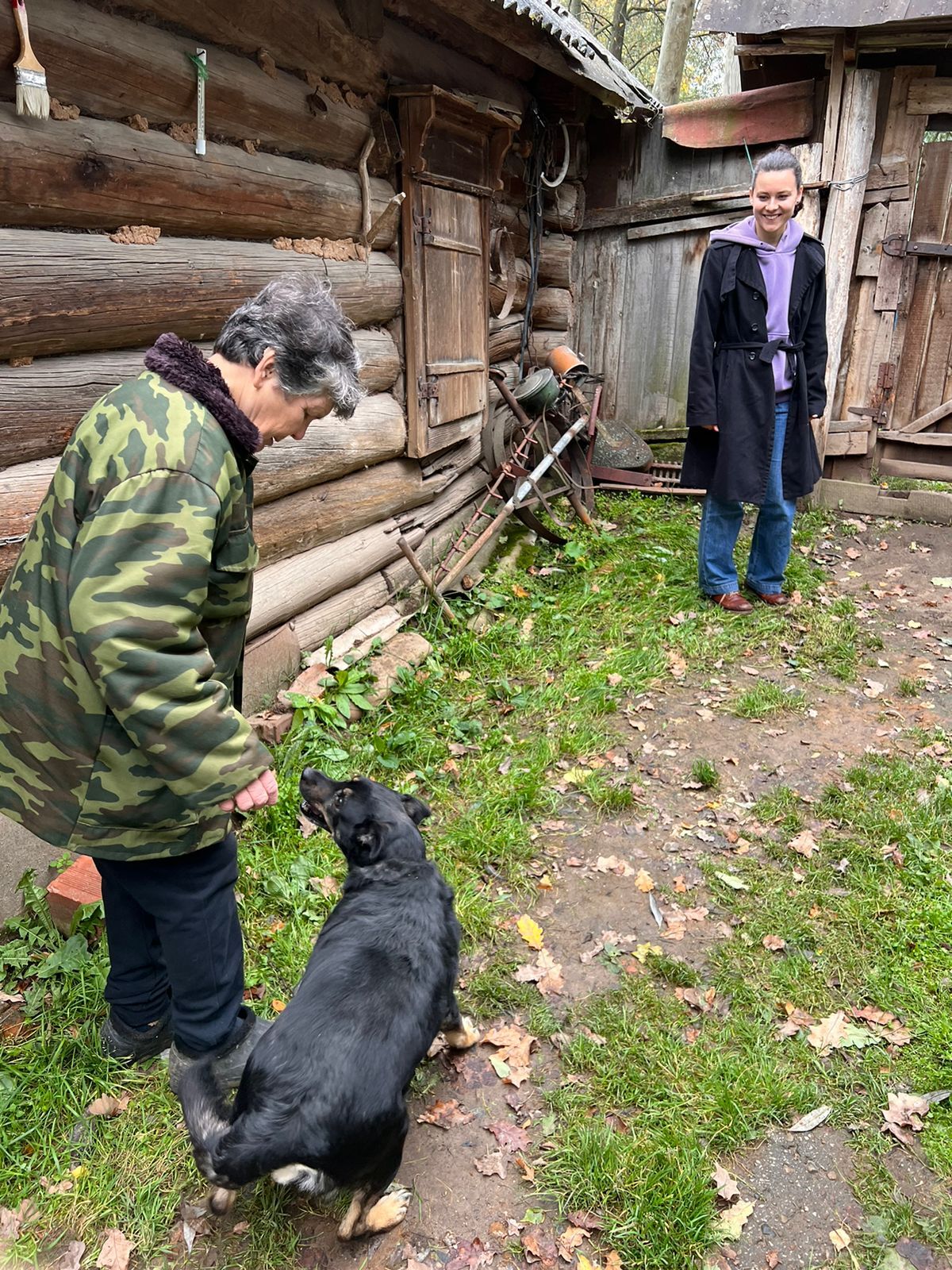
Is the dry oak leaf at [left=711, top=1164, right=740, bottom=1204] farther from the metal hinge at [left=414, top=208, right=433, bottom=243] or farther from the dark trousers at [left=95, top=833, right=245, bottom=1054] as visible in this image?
the metal hinge at [left=414, top=208, right=433, bottom=243]

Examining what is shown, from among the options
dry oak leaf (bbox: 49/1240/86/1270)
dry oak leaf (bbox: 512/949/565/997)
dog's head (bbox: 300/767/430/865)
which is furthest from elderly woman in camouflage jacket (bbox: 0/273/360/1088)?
dry oak leaf (bbox: 512/949/565/997)

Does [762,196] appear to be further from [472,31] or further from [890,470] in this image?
[890,470]

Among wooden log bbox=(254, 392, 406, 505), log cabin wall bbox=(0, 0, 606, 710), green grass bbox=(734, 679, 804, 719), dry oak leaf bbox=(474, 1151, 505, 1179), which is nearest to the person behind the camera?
dry oak leaf bbox=(474, 1151, 505, 1179)

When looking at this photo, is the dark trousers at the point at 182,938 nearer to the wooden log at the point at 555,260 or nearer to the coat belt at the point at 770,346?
the coat belt at the point at 770,346

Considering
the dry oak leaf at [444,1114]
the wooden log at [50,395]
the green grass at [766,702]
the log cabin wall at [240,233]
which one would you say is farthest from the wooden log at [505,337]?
the dry oak leaf at [444,1114]

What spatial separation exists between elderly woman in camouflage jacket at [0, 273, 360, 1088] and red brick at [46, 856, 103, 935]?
32.9 inches

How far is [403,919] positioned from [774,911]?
5.76ft

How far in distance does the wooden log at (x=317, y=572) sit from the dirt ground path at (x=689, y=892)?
1872mm

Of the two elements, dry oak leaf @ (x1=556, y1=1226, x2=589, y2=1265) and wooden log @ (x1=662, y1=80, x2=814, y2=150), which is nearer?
dry oak leaf @ (x1=556, y1=1226, x2=589, y2=1265)

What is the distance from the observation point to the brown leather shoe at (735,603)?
5.74 m

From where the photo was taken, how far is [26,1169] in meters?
2.44

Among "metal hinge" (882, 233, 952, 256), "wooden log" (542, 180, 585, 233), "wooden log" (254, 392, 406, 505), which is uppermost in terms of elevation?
"wooden log" (542, 180, 585, 233)

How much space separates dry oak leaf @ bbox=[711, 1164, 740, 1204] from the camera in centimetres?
244

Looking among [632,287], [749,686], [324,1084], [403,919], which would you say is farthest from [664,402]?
[324,1084]
